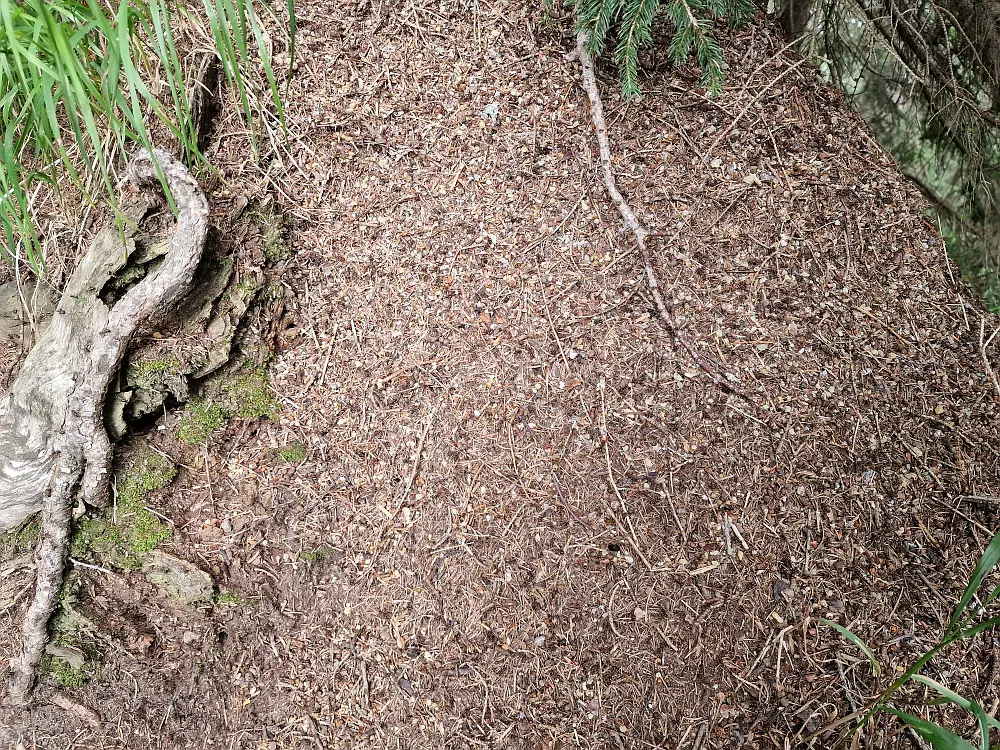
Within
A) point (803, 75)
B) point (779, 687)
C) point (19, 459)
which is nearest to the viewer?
point (779, 687)

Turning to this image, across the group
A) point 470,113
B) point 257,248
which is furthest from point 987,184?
point 257,248

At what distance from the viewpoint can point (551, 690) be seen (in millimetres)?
1725

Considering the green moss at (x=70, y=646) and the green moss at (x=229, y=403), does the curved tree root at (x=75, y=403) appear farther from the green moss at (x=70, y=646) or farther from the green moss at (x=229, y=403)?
the green moss at (x=229, y=403)

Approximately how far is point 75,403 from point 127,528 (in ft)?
1.28

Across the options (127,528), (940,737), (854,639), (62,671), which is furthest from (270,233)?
(940,737)

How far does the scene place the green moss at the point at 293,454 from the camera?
1956 mm

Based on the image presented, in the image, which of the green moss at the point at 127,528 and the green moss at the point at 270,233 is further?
the green moss at the point at 270,233

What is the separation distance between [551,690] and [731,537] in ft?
2.14

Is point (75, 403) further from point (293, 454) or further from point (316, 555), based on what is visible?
point (316, 555)

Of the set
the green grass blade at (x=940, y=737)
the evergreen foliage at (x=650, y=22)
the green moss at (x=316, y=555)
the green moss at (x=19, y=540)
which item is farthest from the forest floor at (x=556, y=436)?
the green grass blade at (x=940, y=737)

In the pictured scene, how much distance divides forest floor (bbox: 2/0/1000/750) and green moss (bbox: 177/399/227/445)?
5 cm

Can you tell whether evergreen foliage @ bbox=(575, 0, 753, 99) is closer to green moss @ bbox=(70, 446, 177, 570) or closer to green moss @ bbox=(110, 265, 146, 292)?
green moss @ bbox=(110, 265, 146, 292)

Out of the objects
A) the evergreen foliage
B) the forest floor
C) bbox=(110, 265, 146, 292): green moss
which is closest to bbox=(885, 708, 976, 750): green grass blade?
the forest floor

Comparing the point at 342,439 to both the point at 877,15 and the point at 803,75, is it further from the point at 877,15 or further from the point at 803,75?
the point at 877,15
